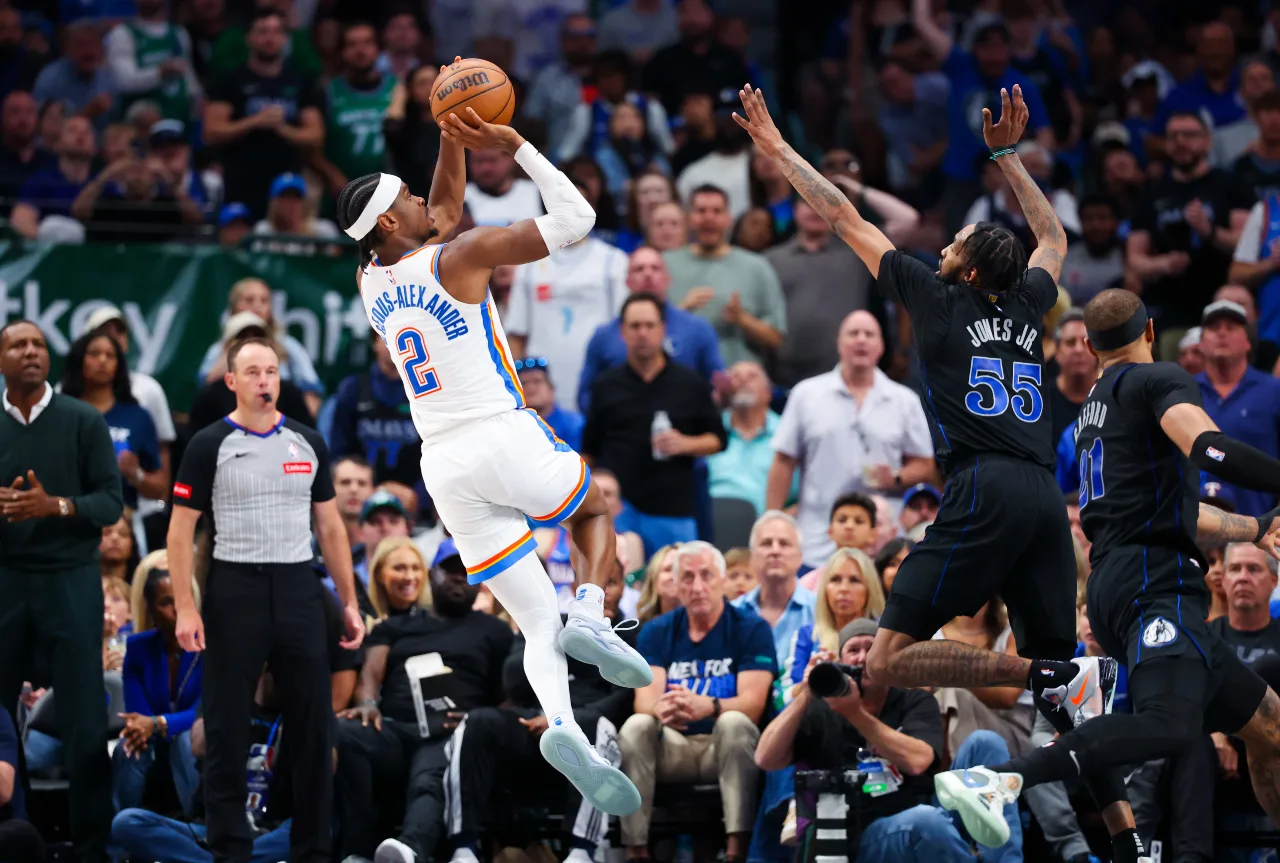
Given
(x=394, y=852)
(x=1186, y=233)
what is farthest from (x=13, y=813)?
(x=1186, y=233)

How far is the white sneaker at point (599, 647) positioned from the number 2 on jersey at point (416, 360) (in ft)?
3.80

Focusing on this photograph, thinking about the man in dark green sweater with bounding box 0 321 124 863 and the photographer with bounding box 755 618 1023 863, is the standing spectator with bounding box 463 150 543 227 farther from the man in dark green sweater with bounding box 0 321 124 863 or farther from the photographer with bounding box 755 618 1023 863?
the photographer with bounding box 755 618 1023 863

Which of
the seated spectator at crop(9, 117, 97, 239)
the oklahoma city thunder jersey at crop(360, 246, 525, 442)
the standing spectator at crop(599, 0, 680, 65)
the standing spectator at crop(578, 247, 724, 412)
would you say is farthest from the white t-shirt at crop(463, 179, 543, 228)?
the oklahoma city thunder jersey at crop(360, 246, 525, 442)

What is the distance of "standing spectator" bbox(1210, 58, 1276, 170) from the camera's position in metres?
15.9

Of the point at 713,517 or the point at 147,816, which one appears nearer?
the point at 147,816

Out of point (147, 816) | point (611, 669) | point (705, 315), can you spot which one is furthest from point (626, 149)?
point (611, 669)

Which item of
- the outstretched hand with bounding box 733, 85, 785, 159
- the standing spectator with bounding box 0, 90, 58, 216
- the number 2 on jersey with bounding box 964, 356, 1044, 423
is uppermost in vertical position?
the standing spectator with bounding box 0, 90, 58, 216

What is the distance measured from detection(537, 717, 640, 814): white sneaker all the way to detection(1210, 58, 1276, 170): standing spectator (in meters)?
9.62

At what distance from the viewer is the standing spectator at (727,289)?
14.1 metres

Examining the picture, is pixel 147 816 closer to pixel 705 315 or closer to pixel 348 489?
pixel 348 489

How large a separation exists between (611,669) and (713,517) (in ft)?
17.1

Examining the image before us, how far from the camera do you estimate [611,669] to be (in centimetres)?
805

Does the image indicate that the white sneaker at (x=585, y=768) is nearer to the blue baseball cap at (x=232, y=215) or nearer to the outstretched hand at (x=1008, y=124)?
the outstretched hand at (x=1008, y=124)

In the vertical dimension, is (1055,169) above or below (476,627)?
above
